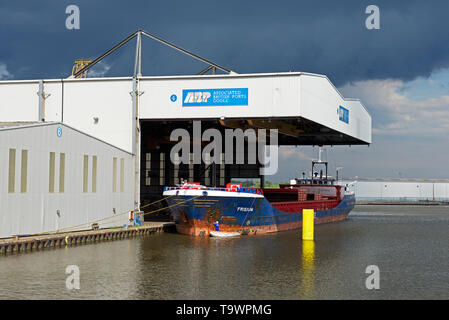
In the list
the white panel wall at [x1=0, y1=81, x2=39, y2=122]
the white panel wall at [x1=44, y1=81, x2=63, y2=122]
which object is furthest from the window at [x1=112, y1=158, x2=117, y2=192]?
the white panel wall at [x1=0, y1=81, x2=39, y2=122]

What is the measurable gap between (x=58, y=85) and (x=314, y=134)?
1109 inches

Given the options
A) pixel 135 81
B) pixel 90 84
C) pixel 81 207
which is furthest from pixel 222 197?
pixel 90 84

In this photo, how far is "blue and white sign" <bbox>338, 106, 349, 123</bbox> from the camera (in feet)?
174

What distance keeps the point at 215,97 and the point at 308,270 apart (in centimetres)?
2180

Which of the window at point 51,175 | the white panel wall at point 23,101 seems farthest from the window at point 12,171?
the white panel wall at point 23,101

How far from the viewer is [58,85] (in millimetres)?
44094

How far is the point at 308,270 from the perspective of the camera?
2381 centimetres

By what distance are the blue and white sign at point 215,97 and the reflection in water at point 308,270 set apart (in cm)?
1345

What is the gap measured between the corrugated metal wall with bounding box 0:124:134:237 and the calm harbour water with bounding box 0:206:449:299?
2.78m

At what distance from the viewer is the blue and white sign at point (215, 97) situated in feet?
138

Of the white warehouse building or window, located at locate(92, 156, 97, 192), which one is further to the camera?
window, located at locate(92, 156, 97, 192)

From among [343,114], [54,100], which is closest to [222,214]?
[54,100]

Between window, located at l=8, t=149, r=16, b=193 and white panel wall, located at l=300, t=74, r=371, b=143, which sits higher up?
white panel wall, located at l=300, t=74, r=371, b=143

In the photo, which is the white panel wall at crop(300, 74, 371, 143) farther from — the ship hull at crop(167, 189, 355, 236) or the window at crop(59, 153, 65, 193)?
the window at crop(59, 153, 65, 193)
